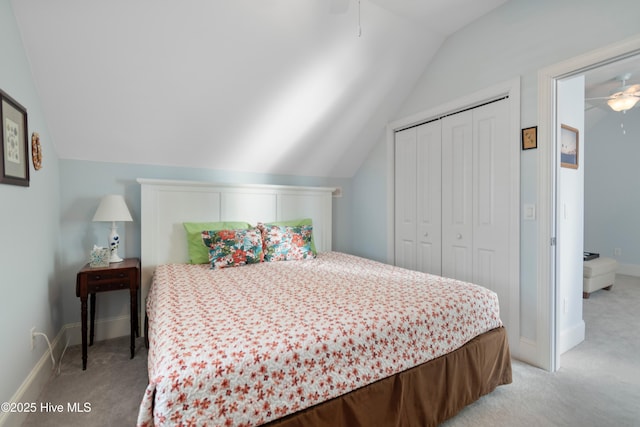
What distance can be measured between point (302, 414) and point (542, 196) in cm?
206

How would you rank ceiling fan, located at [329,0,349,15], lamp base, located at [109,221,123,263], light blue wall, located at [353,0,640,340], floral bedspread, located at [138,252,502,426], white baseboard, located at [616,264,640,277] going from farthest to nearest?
white baseboard, located at [616,264,640,277]
lamp base, located at [109,221,123,263]
light blue wall, located at [353,0,640,340]
ceiling fan, located at [329,0,349,15]
floral bedspread, located at [138,252,502,426]

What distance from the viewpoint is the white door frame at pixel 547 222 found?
6.62ft

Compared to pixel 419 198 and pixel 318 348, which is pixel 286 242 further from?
pixel 318 348

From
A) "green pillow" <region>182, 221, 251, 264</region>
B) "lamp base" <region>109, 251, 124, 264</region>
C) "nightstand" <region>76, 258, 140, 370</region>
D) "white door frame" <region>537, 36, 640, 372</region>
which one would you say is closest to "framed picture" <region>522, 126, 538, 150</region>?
"white door frame" <region>537, 36, 640, 372</region>

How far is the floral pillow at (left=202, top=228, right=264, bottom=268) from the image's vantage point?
2488 mm

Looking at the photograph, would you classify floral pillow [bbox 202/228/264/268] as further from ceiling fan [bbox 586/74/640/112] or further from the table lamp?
ceiling fan [bbox 586/74/640/112]

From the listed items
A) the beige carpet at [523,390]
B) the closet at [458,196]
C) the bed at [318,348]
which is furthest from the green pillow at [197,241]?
the closet at [458,196]

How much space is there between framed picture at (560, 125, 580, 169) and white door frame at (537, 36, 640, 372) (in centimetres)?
42

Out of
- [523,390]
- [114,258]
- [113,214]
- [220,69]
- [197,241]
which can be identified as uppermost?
[220,69]

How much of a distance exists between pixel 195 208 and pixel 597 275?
4708 millimetres

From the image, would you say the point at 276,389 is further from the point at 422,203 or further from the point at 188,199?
the point at 422,203

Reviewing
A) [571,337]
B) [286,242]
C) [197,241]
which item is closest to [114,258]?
[197,241]

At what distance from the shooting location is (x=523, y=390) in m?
1.82

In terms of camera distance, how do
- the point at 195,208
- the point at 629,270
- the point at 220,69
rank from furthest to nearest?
the point at 629,270 < the point at 195,208 < the point at 220,69
